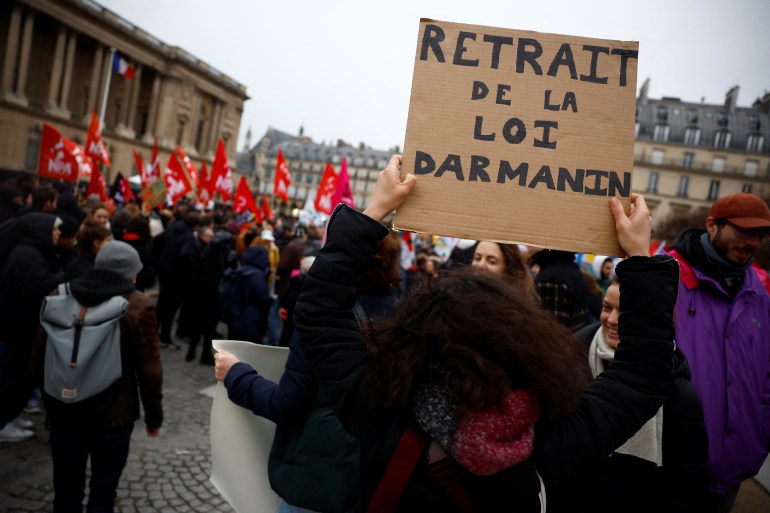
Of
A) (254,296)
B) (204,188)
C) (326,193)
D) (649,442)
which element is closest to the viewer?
(649,442)

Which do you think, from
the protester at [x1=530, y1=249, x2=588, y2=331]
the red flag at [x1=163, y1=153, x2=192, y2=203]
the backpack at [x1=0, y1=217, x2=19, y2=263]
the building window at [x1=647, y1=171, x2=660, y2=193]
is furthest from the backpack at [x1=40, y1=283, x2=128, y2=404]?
the building window at [x1=647, y1=171, x2=660, y2=193]

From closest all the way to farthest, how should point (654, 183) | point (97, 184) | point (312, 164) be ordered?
point (97, 184)
point (654, 183)
point (312, 164)

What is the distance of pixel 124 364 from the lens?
2.81 meters

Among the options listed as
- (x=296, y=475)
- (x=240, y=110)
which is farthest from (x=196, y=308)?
(x=240, y=110)

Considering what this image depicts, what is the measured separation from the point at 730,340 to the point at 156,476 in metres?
3.89

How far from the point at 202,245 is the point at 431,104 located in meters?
→ 6.44

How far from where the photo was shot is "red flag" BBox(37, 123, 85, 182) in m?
→ 9.90

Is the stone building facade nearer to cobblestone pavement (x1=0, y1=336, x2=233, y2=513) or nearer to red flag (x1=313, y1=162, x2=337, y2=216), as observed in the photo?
red flag (x1=313, y1=162, x2=337, y2=216)

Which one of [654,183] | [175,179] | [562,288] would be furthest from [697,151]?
[562,288]

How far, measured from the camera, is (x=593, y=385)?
138cm

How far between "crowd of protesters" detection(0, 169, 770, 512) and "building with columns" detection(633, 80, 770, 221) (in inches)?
1766

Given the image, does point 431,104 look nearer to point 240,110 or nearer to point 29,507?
point 29,507

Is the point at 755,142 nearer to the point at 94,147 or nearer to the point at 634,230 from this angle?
the point at 94,147

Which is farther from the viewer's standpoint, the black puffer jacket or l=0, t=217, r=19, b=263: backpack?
l=0, t=217, r=19, b=263: backpack
